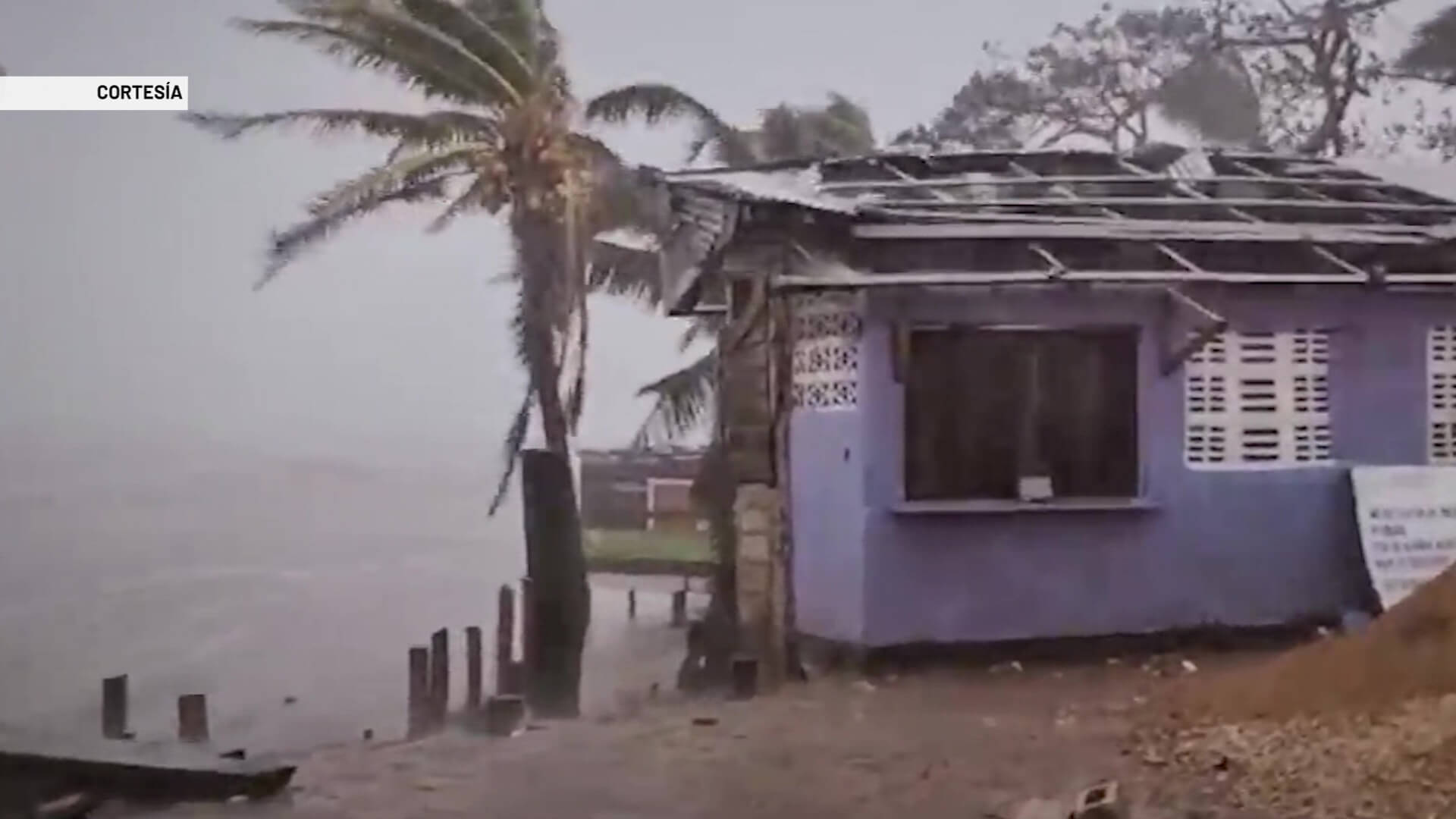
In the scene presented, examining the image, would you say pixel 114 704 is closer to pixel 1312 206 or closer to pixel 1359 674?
pixel 1359 674

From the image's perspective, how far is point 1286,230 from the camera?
301 inches

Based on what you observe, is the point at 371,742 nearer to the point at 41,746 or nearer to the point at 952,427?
the point at 41,746

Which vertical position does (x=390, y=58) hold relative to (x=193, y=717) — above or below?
above

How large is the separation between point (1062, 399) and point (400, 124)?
304 centimetres

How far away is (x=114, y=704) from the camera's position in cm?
689

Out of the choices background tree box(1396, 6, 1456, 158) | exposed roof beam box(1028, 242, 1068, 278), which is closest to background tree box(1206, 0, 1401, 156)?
background tree box(1396, 6, 1456, 158)

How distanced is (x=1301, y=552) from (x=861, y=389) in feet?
6.83

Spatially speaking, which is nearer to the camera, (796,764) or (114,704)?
(796,764)

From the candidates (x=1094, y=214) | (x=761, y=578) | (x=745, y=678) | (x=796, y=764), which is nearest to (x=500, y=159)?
(x=761, y=578)

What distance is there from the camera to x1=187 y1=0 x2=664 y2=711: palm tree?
7.45 metres

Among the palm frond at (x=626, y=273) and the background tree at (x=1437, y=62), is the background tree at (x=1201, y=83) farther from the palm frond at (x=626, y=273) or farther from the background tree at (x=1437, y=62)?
the palm frond at (x=626, y=273)

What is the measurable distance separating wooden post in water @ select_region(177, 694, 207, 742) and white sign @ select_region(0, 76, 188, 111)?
2280mm

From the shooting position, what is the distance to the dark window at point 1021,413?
746 cm

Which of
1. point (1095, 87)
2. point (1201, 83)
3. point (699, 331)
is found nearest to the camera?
point (699, 331)
